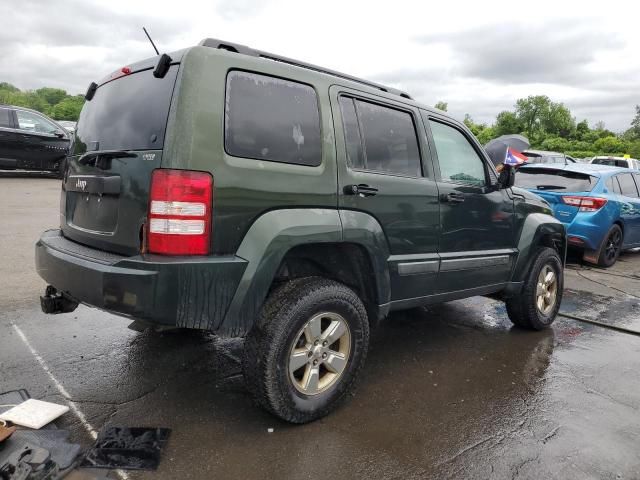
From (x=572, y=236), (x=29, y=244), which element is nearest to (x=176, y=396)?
(x=29, y=244)

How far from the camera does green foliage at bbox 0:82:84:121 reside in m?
75.6

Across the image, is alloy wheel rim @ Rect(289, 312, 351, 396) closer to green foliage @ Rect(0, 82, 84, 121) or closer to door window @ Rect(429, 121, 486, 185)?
door window @ Rect(429, 121, 486, 185)

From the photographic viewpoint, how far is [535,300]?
4.54m

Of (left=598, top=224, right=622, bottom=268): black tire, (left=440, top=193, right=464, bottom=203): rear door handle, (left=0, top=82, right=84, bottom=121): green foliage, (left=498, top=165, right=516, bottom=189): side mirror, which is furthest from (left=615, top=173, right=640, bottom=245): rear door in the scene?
(left=0, top=82, right=84, bottom=121): green foliage

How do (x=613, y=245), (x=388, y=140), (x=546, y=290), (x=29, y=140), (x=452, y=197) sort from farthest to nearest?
(x=29, y=140), (x=613, y=245), (x=546, y=290), (x=452, y=197), (x=388, y=140)

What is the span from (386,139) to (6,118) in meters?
11.5

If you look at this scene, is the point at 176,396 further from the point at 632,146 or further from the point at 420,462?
the point at 632,146

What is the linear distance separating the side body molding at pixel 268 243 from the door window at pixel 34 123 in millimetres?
11501

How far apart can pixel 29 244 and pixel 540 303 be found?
6.12 m

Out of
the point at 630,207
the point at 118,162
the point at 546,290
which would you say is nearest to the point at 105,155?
the point at 118,162

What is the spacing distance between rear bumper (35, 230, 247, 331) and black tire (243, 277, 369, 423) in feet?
0.93

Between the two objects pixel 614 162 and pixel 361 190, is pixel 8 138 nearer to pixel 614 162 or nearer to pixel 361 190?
pixel 361 190

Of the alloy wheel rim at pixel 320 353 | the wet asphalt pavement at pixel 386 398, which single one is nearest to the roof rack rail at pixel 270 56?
the alloy wheel rim at pixel 320 353

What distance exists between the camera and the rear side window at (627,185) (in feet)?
26.8
